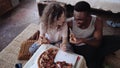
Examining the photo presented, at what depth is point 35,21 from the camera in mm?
2715

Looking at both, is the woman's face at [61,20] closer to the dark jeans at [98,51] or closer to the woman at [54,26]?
the woman at [54,26]

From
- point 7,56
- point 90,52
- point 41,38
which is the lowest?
point 7,56

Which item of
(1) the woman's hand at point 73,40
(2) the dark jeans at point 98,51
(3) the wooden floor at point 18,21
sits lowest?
(3) the wooden floor at point 18,21

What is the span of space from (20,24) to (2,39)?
0.42 meters

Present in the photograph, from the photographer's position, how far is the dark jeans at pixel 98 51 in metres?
1.51

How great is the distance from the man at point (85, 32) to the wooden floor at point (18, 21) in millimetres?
846

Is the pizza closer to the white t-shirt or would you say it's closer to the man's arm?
the white t-shirt

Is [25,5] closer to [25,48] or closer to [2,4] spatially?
[2,4]

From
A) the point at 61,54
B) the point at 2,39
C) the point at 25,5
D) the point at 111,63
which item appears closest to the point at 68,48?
the point at 61,54

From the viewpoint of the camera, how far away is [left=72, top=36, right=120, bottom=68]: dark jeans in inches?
59.5

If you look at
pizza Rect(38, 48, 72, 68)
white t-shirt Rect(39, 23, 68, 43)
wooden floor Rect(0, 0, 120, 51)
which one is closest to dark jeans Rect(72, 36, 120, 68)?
white t-shirt Rect(39, 23, 68, 43)

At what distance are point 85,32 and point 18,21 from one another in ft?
4.98

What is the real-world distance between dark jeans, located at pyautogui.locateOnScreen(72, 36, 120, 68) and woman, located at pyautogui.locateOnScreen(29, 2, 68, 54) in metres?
0.15

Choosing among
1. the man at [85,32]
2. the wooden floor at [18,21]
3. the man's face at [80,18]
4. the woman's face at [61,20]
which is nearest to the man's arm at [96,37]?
the man at [85,32]
